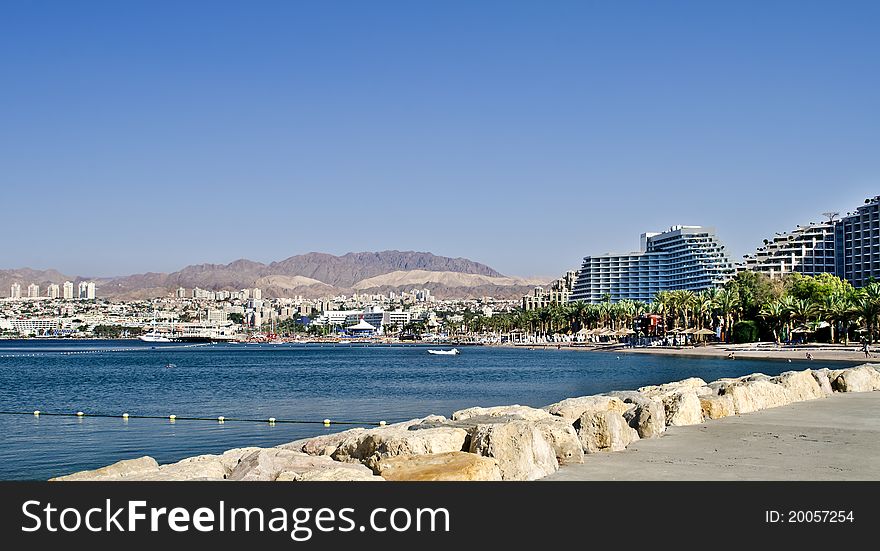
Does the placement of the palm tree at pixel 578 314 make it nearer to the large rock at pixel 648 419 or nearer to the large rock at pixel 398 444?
the large rock at pixel 648 419

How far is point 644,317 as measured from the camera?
143 metres

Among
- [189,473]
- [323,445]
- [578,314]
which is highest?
[578,314]

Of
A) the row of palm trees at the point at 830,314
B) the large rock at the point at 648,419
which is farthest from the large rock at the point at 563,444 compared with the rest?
the row of palm trees at the point at 830,314

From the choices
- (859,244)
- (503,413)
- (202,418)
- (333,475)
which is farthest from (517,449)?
(859,244)

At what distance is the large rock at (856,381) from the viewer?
81.4ft

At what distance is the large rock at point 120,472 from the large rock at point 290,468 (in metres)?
1.13

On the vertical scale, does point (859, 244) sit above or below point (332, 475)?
above

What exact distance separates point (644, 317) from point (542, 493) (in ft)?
453

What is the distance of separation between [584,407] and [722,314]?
105181 mm

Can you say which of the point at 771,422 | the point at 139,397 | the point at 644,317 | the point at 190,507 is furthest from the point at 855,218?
the point at 190,507

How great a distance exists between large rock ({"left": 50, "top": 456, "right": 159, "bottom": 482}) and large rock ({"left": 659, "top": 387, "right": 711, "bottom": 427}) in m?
9.25

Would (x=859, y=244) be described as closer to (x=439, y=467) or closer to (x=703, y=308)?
(x=703, y=308)

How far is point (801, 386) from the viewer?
22.1 m

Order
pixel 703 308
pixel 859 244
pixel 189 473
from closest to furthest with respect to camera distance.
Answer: pixel 189 473
pixel 703 308
pixel 859 244
